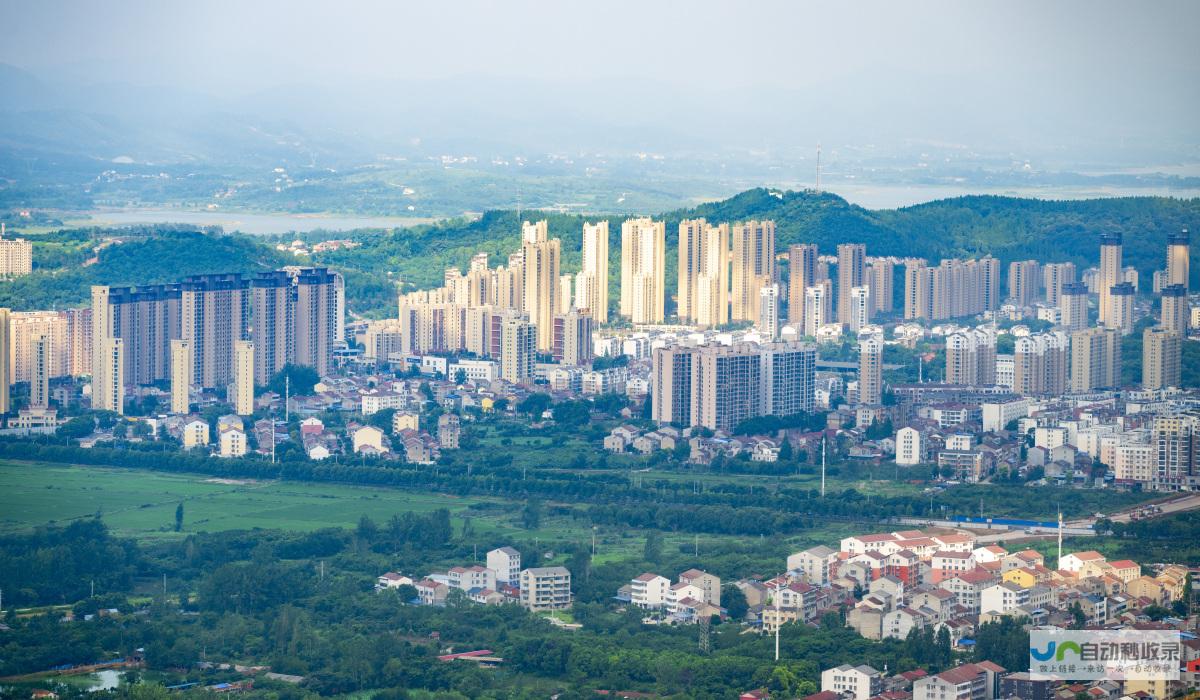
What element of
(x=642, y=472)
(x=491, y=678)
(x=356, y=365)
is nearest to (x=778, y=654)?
(x=491, y=678)

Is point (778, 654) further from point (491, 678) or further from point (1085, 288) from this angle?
point (1085, 288)

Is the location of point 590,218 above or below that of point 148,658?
above

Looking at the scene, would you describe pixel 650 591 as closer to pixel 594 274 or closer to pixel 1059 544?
pixel 1059 544

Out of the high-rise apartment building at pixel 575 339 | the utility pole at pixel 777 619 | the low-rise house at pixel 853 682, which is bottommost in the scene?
the low-rise house at pixel 853 682

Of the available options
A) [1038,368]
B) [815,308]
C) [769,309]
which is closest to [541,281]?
[769,309]

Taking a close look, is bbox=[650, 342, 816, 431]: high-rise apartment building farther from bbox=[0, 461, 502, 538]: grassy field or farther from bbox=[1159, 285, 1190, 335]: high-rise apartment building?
bbox=[1159, 285, 1190, 335]: high-rise apartment building

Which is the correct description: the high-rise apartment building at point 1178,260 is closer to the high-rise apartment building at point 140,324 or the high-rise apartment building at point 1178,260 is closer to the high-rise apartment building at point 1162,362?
the high-rise apartment building at point 1162,362

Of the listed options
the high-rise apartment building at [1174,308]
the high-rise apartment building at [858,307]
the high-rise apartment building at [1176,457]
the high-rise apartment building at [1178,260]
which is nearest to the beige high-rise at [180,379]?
the high-rise apartment building at [1176,457]
